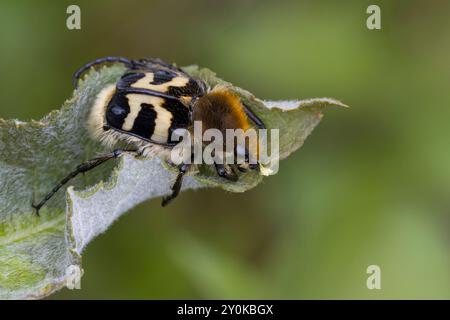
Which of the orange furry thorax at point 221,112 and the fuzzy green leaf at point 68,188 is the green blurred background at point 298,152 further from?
the orange furry thorax at point 221,112

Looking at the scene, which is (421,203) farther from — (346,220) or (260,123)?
(260,123)

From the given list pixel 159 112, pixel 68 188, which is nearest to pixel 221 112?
pixel 159 112

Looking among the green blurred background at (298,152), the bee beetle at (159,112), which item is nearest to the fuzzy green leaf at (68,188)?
the bee beetle at (159,112)

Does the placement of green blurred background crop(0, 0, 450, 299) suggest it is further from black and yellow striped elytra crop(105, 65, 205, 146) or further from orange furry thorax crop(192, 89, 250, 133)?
orange furry thorax crop(192, 89, 250, 133)

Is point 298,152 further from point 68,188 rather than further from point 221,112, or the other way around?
point 68,188

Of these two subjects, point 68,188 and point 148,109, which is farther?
point 148,109
